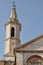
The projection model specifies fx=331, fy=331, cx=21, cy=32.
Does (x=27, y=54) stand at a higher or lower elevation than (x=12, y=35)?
lower

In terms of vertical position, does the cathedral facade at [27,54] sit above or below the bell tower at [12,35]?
below

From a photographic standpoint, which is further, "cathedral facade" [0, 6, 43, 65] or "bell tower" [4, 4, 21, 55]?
"bell tower" [4, 4, 21, 55]

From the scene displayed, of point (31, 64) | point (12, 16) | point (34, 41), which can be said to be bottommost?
point (31, 64)

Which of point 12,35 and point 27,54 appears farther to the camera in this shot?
point 12,35

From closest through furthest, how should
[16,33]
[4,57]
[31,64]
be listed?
[31,64] < [4,57] < [16,33]

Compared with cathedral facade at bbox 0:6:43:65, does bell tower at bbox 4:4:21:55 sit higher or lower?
higher

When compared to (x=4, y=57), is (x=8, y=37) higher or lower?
higher

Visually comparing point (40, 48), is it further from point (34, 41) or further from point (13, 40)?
point (13, 40)

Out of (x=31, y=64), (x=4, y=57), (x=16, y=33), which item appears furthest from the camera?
(x=16, y=33)

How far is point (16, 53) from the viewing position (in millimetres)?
33781

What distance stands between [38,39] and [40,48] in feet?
3.57

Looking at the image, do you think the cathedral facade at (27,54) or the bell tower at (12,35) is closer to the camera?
the cathedral facade at (27,54)

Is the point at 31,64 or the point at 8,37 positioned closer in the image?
the point at 31,64

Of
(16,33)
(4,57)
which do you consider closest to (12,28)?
(16,33)
